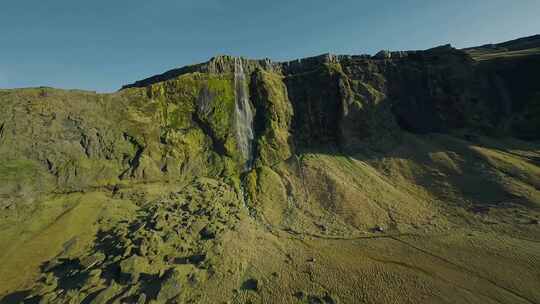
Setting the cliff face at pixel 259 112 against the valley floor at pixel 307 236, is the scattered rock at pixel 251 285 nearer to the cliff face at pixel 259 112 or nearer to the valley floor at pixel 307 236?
the valley floor at pixel 307 236

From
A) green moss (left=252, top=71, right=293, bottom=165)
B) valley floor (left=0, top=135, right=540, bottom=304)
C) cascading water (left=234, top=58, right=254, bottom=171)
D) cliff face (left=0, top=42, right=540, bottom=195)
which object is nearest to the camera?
valley floor (left=0, top=135, right=540, bottom=304)

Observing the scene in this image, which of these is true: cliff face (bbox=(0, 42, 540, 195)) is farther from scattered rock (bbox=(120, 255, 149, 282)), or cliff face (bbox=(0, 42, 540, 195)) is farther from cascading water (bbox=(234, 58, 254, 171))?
scattered rock (bbox=(120, 255, 149, 282))

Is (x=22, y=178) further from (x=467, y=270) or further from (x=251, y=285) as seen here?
(x=467, y=270)

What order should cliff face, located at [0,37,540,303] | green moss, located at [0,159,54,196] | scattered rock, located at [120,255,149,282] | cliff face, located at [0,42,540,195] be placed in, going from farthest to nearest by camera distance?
cliff face, located at [0,42,540,195] < green moss, located at [0,159,54,196] < cliff face, located at [0,37,540,303] < scattered rock, located at [120,255,149,282]

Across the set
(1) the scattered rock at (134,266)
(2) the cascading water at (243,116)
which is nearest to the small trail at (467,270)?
(2) the cascading water at (243,116)

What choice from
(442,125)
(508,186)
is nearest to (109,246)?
(508,186)

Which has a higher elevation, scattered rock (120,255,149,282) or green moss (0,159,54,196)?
green moss (0,159,54,196)

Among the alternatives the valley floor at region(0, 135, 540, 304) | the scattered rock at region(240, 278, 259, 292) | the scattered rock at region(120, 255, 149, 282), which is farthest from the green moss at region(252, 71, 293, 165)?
the scattered rock at region(120, 255, 149, 282)
